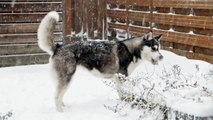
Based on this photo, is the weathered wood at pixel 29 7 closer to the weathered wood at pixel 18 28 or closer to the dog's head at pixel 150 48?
the weathered wood at pixel 18 28

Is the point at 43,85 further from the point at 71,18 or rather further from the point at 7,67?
the point at 71,18

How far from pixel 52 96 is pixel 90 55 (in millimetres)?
1403

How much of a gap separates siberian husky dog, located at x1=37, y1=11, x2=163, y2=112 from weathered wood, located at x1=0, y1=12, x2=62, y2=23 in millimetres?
5183

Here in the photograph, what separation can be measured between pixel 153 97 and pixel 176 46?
5.04 m

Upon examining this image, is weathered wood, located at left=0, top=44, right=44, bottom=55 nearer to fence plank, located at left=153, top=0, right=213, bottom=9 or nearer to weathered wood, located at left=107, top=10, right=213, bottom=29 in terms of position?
weathered wood, located at left=107, top=10, right=213, bottom=29

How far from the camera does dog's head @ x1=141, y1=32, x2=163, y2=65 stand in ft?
A: 24.4

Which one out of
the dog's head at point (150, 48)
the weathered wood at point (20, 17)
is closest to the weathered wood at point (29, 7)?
the weathered wood at point (20, 17)

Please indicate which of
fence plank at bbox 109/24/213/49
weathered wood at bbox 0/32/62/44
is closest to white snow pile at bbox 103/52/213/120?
fence plank at bbox 109/24/213/49

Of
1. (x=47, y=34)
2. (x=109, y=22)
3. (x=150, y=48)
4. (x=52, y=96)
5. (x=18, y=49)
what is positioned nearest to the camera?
(x=47, y=34)

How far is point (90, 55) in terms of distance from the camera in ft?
23.3

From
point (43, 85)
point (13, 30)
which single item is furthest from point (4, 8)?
point (43, 85)

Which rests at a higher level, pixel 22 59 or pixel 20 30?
pixel 20 30

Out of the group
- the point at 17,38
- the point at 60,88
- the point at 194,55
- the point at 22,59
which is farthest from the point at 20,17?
the point at 60,88

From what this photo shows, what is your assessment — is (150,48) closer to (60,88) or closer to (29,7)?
(60,88)
